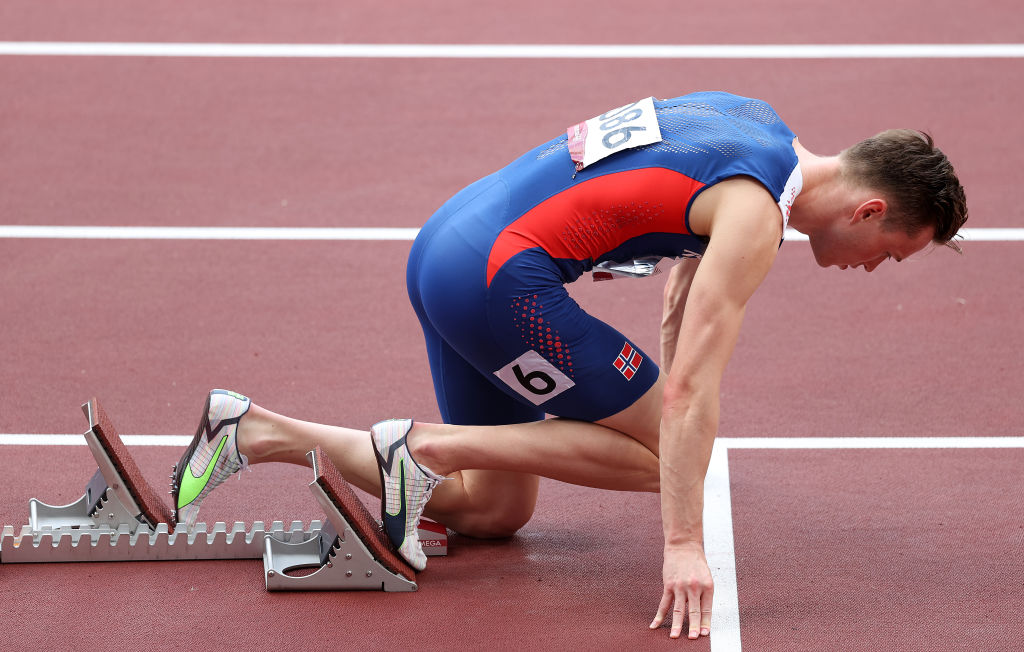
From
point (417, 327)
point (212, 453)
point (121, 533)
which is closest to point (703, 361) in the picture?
point (212, 453)

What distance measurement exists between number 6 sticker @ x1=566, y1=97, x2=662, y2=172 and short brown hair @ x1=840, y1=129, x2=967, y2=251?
0.49 m

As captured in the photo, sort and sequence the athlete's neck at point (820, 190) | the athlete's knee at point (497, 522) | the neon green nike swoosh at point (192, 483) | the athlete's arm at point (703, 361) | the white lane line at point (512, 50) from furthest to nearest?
the white lane line at point (512, 50) → the athlete's knee at point (497, 522) → the neon green nike swoosh at point (192, 483) → the athlete's neck at point (820, 190) → the athlete's arm at point (703, 361)

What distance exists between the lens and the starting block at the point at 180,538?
3.26 m

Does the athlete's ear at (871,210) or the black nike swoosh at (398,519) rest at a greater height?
the athlete's ear at (871,210)

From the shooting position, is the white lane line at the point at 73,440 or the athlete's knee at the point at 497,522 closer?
the athlete's knee at the point at 497,522

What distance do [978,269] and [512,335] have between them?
2794 mm

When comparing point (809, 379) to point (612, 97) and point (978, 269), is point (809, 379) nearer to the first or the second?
point (978, 269)

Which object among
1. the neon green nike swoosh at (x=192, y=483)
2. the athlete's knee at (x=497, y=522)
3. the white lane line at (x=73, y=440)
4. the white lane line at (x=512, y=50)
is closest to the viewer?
the neon green nike swoosh at (x=192, y=483)

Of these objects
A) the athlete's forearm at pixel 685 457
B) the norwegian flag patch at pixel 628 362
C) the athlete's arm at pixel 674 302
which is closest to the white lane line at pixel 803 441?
the athlete's arm at pixel 674 302

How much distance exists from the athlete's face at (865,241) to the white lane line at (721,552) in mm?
857

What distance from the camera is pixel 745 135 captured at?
3.01 metres

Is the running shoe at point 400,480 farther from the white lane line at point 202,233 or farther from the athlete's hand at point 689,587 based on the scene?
the white lane line at point 202,233

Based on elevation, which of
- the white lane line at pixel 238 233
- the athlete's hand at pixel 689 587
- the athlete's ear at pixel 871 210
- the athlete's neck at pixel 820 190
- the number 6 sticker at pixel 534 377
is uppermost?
the white lane line at pixel 238 233

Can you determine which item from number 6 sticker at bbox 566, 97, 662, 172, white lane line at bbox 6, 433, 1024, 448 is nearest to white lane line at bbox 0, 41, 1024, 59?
white lane line at bbox 6, 433, 1024, 448
